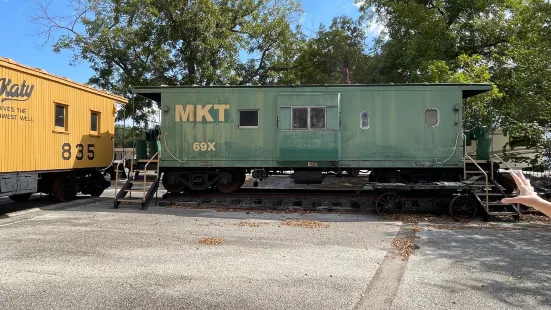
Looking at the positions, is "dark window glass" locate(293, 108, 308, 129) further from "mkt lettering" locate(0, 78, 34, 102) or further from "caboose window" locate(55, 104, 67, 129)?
"mkt lettering" locate(0, 78, 34, 102)

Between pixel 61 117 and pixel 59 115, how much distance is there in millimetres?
92

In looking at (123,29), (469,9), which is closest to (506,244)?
(469,9)

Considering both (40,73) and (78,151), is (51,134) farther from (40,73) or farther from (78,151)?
(40,73)

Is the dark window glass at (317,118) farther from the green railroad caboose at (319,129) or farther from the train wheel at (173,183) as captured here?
the train wheel at (173,183)

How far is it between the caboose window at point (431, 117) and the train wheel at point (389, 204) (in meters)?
2.14

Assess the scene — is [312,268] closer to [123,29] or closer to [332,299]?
[332,299]

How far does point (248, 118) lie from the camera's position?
10.8 m

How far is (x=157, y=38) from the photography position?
55.7ft

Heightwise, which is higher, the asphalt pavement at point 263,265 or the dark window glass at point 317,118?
the dark window glass at point 317,118

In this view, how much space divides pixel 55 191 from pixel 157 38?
332 inches

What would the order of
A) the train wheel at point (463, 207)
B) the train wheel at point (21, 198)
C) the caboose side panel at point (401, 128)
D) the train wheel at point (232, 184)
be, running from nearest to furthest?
the train wheel at point (463, 207) < the caboose side panel at point (401, 128) < the train wheel at point (232, 184) < the train wheel at point (21, 198)

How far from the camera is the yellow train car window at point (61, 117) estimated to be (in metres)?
10.6

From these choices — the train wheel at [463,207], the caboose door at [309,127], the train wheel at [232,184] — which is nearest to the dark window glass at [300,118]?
the caboose door at [309,127]

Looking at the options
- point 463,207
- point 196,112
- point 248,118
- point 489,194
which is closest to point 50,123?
point 196,112
